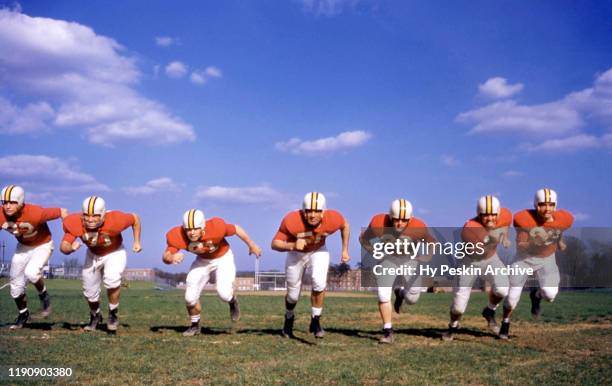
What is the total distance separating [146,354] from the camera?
26.2 ft

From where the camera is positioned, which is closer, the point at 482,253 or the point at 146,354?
the point at 146,354

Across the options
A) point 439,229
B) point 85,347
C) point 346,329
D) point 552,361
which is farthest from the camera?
point 439,229

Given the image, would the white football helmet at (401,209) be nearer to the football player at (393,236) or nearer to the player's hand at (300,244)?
the football player at (393,236)

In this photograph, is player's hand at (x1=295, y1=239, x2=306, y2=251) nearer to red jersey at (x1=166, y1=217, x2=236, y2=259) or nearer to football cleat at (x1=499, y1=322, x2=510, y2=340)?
red jersey at (x1=166, y1=217, x2=236, y2=259)

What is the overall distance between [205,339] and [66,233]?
10.7 ft

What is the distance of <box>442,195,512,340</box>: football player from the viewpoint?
9.81 metres

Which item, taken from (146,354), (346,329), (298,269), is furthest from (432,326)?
(146,354)

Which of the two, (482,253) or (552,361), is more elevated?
(482,253)

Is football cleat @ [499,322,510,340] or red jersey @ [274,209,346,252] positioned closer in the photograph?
red jersey @ [274,209,346,252]

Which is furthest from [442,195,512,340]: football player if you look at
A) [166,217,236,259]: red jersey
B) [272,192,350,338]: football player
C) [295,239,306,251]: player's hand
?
[166,217,236,259]: red jersey

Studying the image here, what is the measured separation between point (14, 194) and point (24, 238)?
99 centimetres

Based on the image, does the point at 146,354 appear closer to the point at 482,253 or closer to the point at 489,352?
the point at 489,352

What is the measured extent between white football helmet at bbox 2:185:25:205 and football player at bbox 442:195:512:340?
8.35 m

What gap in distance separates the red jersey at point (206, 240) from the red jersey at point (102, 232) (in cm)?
105
